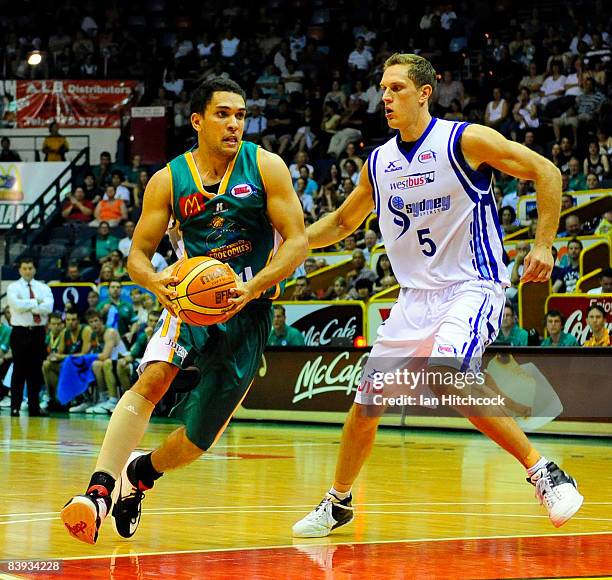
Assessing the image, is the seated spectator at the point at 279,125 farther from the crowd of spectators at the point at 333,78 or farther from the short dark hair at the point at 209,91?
the short dark hair at the point at 209,91

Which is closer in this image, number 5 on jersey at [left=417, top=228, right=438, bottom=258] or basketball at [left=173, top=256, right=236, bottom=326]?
basketball at [left=173, top=256, right=236, bottom=326]

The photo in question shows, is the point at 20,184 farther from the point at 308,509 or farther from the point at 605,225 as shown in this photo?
the point at 308,509

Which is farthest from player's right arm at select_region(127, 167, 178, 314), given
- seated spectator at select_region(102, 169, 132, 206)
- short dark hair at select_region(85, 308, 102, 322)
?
seated spectator at select_region(102, 169, 132, 206)

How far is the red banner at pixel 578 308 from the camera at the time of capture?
12453mm

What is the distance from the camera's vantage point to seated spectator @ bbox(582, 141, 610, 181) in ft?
54.5

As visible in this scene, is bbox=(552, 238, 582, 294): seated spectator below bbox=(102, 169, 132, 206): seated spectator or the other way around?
below

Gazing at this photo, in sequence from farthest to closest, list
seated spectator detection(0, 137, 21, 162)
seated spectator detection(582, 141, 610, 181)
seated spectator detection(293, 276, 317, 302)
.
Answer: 1. seated spectator detection(0, 137, 21, 162)
2. seated spectator detection(582, 141, 610, 181)
3. seated spectator detection(293, 276, 317, 302)

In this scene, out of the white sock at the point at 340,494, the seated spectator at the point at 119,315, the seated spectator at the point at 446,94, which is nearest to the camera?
the white sock at the point at 340,494

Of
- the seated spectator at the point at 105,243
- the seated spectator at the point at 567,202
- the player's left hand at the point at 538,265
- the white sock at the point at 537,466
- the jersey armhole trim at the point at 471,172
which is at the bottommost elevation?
the white sock at the point at 537,466

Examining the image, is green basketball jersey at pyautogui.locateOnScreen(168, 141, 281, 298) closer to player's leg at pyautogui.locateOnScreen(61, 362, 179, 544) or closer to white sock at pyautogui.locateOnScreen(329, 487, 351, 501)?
player's leg at pyautogui.locateOnScreen(61, 362, 179, 544)

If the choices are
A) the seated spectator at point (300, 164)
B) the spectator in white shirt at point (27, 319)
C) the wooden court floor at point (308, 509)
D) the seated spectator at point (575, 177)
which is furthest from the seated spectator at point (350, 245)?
the wooden court floor at point (308, 509)

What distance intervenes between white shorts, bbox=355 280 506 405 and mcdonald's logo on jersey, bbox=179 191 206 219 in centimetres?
102

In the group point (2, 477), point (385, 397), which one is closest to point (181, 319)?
point (385, 397)

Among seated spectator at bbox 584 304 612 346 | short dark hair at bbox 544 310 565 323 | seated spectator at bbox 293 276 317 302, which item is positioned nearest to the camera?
seated spectator at bbox 584 304 612 346
